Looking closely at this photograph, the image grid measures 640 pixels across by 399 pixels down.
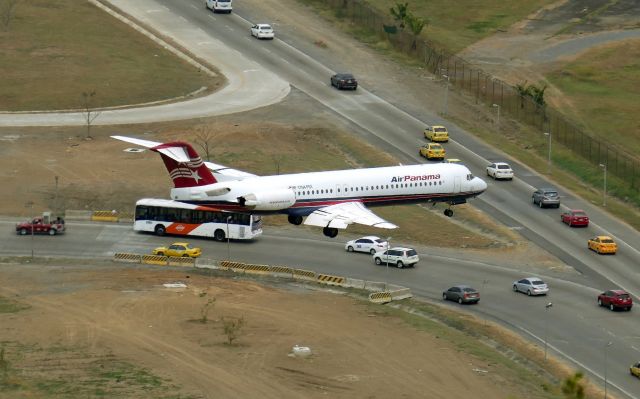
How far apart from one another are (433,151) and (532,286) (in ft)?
129

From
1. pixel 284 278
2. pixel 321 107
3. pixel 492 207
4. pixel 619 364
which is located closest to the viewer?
pixel 619 364

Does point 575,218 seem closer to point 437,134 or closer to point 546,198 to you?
point 546,198

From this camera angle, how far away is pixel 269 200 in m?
122

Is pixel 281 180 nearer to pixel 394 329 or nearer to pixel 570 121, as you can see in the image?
pixel 394 329

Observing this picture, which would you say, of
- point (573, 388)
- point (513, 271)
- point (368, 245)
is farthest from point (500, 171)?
Answer: point (573, 388)

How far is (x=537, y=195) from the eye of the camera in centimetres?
15538

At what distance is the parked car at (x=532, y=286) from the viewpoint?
129 m

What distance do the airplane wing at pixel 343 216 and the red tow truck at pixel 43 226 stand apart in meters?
30.3

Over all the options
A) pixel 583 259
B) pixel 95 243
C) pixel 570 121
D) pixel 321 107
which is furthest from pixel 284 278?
pixel 570 121

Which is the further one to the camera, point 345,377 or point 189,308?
point 189,308

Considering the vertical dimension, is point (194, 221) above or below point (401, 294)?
above

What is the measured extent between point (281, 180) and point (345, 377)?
24463 millimetres

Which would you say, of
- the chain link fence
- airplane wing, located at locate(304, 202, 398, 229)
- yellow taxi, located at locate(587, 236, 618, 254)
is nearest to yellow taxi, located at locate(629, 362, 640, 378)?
airplane wing, located at locate(304, 202, 398, 229)

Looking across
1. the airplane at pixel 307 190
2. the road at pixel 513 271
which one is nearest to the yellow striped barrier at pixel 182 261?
the road at pixel 513 271
